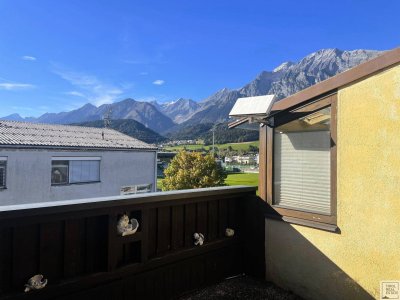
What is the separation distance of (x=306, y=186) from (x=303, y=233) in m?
0.56

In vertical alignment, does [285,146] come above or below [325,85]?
below

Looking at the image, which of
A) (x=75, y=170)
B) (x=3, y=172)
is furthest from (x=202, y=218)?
(x=75, y=170)

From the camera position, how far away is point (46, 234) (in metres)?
2.24

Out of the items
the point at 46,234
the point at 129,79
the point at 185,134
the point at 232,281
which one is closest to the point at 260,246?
the point at 232,281

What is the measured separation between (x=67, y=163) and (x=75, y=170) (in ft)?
1.77

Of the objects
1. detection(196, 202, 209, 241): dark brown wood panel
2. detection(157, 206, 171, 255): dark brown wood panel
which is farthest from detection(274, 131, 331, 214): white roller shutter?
detection(157, 206, 171, 255): dark brown wood panel

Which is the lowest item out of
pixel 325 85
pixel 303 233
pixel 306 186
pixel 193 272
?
pixel 193 272

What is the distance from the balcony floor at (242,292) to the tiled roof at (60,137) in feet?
37.1

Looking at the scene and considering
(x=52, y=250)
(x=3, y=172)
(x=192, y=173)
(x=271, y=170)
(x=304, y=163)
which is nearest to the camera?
(x=52, y=250)

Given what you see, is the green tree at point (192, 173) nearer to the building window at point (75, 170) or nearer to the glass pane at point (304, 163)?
the building window at point (75, 170)

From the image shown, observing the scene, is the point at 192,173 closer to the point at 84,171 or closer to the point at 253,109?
the point at 84,171

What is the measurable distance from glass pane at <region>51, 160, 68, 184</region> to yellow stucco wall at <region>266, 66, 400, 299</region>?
1250 cm

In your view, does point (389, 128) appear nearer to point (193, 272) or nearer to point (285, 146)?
point (285, 146)
